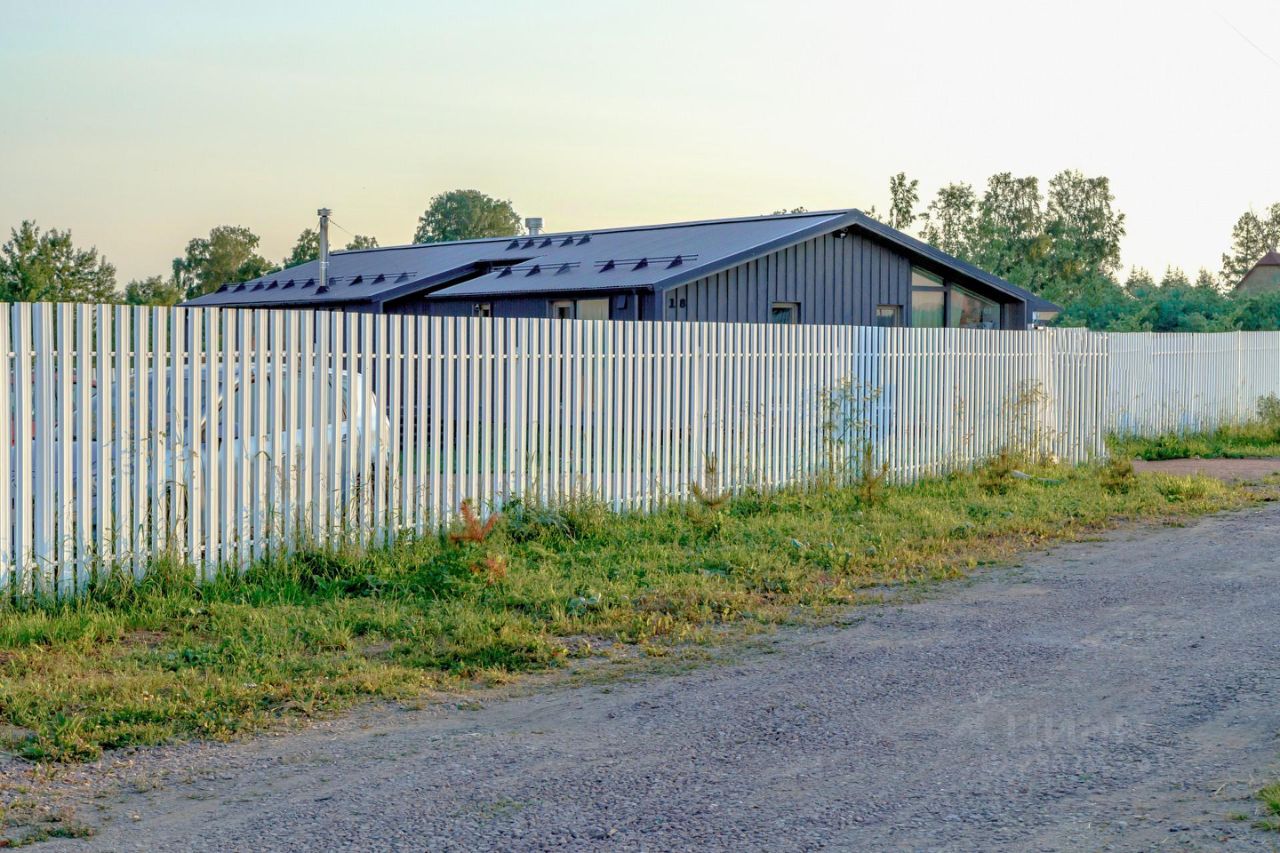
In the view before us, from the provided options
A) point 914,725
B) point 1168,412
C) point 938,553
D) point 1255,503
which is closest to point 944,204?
point 1168,412

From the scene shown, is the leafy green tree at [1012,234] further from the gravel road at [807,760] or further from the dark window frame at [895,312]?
the gravel road at [807,760]

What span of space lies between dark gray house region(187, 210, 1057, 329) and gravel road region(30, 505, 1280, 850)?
45.4 ft

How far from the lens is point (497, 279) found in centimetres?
2478

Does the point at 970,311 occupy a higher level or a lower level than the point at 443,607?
higher

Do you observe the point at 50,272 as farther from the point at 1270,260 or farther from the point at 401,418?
the point at 1270,260

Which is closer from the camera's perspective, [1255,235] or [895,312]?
[895,312]

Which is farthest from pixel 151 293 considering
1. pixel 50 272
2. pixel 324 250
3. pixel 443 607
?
pixel 443 607

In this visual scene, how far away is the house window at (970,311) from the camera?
26.2 meters

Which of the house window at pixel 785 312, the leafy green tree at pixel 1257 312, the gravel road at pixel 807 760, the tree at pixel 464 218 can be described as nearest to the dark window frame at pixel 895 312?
the house window at pixel 785 312

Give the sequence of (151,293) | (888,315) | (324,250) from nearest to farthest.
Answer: (888,315) < (324,250) < (151,293)

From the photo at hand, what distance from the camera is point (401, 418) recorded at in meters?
10.3

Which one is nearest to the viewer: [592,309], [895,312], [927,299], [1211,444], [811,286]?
[1211,444]

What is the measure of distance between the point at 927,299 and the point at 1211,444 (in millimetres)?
6194

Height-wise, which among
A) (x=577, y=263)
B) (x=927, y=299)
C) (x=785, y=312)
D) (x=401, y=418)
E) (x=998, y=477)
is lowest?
(x=998, y=477)
